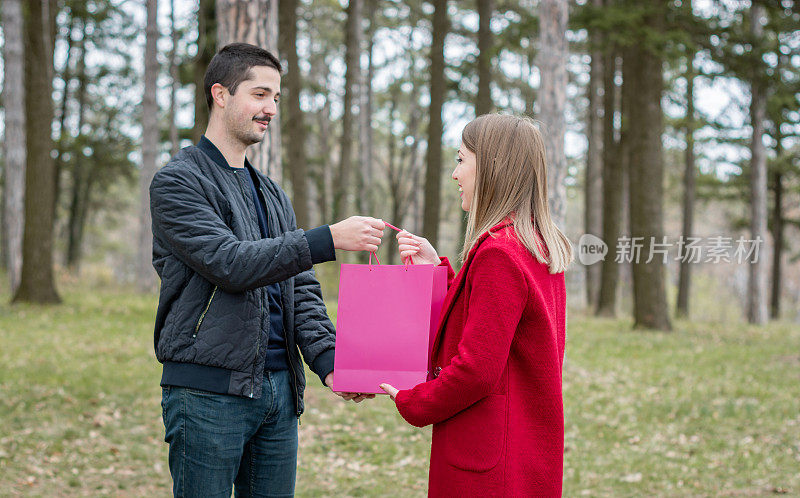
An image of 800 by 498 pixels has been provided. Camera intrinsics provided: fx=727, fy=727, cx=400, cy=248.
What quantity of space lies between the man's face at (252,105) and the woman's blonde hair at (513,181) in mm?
831

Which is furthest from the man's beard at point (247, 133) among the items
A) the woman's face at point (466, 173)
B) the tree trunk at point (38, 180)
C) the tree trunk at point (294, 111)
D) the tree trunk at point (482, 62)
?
the tree trunk at point (482, 62)

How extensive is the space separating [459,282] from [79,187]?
2928 centimetres

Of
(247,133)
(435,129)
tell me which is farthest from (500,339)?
(435,129)

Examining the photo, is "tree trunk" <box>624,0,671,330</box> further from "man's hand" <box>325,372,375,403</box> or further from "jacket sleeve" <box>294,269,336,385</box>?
"man's hand" <box>325,372,375,403</box>

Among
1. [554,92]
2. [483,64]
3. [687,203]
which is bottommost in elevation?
[687,203]

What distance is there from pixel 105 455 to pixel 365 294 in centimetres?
495

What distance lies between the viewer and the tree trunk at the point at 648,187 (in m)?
15.4

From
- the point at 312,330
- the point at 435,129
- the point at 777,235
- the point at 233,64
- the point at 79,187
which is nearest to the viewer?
the point at 233,64

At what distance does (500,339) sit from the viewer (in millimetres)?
2344

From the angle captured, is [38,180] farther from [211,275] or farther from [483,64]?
[211,275]

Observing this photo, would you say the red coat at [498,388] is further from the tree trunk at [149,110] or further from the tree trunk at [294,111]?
the tree trunk at [149,110]

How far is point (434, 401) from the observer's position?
245 cm

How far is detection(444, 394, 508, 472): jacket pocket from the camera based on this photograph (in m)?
2.42

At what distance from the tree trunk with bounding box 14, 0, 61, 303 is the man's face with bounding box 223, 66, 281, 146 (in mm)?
13405
